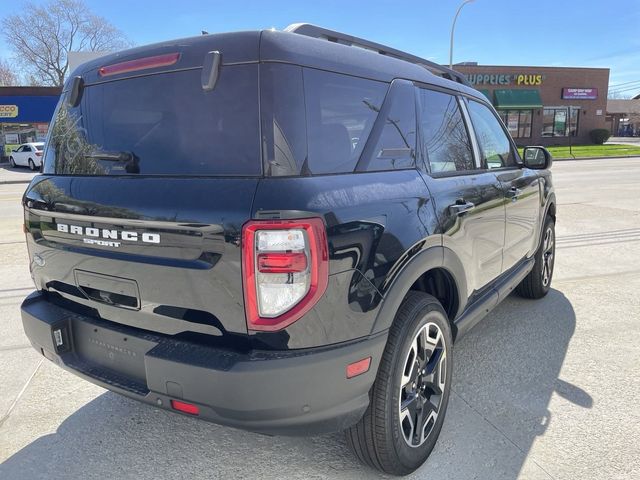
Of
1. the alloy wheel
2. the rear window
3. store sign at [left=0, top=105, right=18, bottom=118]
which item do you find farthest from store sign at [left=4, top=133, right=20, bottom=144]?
the alloy wheel

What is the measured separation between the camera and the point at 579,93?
1542 inches

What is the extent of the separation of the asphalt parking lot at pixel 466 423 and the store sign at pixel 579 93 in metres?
39.7

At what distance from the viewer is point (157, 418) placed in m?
2.91

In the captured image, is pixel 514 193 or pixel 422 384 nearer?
pixel 422 384

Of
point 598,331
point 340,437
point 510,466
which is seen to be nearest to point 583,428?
point 510,466

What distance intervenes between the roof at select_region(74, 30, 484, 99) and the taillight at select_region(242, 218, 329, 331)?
0.68 meters

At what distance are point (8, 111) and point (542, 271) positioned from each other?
110 ft

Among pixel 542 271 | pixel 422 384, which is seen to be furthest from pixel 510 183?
pixel 422 384

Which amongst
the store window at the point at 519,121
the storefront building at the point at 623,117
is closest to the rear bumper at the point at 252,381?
the store window at the point at 519,121

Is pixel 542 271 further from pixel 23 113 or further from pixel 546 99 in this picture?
pixel 546 99

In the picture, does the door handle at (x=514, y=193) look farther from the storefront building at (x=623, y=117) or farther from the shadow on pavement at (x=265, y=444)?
the storefront building at (x=623, y=117)

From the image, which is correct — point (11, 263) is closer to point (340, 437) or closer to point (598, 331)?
point (340, 437)

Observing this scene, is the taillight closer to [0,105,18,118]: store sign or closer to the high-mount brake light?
the high-mount brake light

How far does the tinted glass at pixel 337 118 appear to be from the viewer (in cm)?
200
